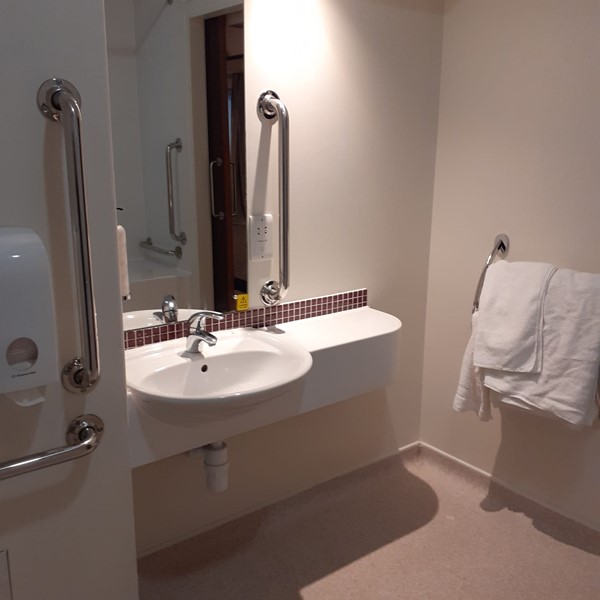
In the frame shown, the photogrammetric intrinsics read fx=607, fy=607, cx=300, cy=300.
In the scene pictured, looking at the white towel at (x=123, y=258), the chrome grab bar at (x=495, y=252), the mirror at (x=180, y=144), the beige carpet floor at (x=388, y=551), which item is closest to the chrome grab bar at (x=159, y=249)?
the mirror at (x=180, y=144)

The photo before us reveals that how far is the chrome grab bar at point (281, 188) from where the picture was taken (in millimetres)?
1932

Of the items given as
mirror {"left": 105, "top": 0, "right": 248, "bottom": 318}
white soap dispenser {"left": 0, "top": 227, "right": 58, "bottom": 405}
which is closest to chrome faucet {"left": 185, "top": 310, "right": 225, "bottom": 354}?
mirror {"left": 105, "top": 0, "right": 248, "bottom": 318}

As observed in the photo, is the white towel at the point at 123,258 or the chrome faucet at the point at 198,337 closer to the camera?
the white towel at the point at 123,258

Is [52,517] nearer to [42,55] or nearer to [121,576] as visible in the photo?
[121,576]

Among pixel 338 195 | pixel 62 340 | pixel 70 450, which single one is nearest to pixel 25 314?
pixel 62 340

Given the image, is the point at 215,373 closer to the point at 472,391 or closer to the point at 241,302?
the point at 241,302

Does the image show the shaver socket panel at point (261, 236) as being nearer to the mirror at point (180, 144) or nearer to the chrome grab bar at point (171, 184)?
the mirror at point (180, 144)

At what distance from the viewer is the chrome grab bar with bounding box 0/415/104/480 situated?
113 centimetres

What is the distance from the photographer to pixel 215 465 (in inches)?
75.5

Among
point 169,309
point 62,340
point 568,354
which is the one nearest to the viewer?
point 62,340

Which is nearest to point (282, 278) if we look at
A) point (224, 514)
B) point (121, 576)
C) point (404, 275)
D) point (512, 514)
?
point (404, 275)

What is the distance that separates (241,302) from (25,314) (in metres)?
1.04

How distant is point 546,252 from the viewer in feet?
7.18

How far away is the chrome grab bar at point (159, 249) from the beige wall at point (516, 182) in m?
1.18
